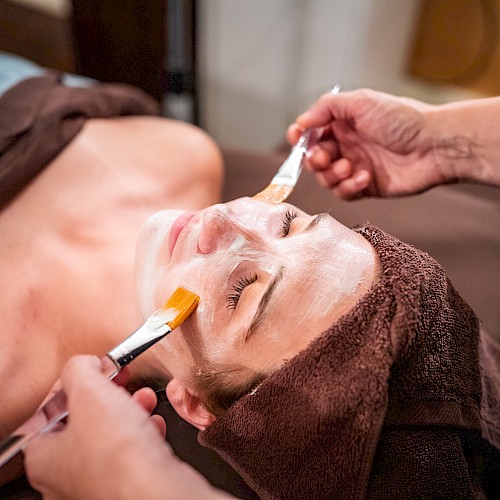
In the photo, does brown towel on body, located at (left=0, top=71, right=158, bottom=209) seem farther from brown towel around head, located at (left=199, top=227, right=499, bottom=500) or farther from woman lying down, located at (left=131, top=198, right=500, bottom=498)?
brown towel around head, located at (left=199, top=227, right=499, bottom=500)

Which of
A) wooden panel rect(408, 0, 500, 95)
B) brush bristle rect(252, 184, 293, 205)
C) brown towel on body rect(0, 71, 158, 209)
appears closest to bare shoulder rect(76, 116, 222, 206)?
brown towel on body rect(0, 71, 158, 209)

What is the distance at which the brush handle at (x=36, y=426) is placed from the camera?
0.53 m

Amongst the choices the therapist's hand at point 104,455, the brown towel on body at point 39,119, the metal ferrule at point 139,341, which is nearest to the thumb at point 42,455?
the therapist's hand at point 104,455

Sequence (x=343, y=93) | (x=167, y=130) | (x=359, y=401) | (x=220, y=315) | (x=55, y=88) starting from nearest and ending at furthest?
(x=359, y=401), (x=220, y=315), (x=343, y=93), (x=55, y=88), (x=167, y=130)

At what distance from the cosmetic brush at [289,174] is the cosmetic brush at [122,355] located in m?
0.22

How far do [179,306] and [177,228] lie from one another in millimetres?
141

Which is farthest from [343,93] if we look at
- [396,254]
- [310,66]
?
[310,66]

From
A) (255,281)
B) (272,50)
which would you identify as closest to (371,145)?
(255,281)

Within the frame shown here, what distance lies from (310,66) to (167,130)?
76 centimetres

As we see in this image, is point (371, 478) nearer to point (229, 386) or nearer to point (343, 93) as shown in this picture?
point (229, 386)

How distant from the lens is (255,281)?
72 centimetres

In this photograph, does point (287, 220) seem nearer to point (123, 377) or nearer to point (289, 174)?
point (289, 174)

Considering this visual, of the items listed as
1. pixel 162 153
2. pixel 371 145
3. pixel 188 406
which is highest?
pixel 371 145

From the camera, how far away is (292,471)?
0.68 metres
